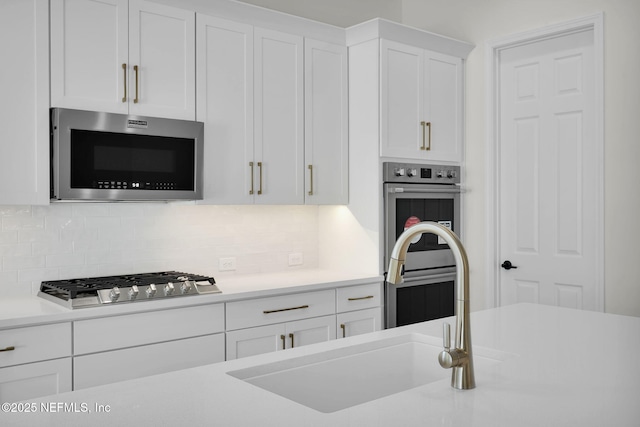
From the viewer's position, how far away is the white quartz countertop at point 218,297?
2.53m

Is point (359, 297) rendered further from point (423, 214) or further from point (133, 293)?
point (133, 293)

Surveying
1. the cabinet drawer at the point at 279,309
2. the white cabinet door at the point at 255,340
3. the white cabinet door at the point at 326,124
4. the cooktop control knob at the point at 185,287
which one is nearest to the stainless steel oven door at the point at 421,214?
the white cabinet door at the point at 326,124

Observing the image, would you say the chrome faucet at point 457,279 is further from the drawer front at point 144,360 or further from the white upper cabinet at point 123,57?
the white upper cabinet at point 123,57


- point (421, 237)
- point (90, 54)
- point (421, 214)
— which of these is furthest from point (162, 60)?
point (421, 237)

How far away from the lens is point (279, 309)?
3312mm

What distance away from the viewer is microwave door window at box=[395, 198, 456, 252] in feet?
13.1

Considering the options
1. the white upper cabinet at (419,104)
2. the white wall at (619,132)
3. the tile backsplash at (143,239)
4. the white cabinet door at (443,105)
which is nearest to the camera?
the tile backsplash at (143,239)

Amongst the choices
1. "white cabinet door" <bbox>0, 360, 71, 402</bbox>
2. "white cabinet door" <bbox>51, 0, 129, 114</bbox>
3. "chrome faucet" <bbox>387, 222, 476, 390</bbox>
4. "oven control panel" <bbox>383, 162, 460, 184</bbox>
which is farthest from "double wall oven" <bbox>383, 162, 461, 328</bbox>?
"chrome faucet" <bbox>387, 222, 476, 390</bbox>

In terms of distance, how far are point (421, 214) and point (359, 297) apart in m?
0.78

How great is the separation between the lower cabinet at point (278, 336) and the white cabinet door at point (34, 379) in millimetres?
816

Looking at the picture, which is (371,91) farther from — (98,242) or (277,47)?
(98,242)

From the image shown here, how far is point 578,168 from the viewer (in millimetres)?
3846

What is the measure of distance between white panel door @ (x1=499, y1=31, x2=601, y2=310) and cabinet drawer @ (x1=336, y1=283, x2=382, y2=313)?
1.04 meters

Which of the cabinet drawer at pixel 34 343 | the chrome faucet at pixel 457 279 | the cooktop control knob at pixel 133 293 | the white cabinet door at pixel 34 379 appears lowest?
the white cabinet door at pixel 34 379
